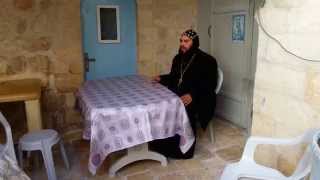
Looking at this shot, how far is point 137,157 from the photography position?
103 inches

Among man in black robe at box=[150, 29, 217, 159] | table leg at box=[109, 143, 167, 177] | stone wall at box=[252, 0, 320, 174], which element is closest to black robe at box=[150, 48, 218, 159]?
man in black robe at box=[150, 29, 217, 159]

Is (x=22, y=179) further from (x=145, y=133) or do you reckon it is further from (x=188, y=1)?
(x=188, y=1)

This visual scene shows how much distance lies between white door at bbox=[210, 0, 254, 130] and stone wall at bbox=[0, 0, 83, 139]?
5.66 feet

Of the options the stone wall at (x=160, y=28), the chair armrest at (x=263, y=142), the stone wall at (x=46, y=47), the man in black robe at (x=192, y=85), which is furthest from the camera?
the stone wall at (x=160, y=28)

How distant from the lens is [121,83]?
2.95 m

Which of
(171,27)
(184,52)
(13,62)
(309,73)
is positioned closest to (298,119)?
(309,73)

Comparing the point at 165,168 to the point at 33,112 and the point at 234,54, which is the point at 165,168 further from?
the point at 234,54

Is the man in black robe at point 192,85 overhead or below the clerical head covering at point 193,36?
below

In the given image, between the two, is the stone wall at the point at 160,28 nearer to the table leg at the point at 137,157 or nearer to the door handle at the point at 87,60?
the door handle at the point at 87,60

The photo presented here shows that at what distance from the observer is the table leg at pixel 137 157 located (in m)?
2.53

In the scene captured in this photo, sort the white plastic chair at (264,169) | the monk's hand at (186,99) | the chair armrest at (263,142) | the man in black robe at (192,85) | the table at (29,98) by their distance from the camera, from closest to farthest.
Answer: the white plastic chair at (264,169) < the chair armrest at (263,142) < the table at (29,98) < the monk's hand at (186,99) < the man in black robe at (192,85)

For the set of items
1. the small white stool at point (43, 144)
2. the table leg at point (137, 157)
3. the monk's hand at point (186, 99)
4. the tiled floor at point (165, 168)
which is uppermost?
the monk's hand at point (186, 99)

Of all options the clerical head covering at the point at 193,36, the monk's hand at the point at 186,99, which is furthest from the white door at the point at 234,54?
the monk's hand at the point at 186,99

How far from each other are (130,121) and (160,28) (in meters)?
1.70
